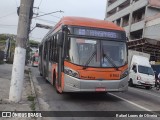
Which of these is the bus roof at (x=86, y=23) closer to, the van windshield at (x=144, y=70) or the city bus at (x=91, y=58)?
the city bus at (x=91, y=58)

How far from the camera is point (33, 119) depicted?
29.1 feet

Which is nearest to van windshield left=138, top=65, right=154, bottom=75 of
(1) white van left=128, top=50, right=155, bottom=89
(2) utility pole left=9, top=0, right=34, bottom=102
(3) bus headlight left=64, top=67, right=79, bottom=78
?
(1) white van left=128, top=50, right=155, bottom=89

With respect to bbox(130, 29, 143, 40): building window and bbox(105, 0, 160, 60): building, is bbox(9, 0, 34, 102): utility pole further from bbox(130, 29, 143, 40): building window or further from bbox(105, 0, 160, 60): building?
bbox(130, 29, 143, 40): building window

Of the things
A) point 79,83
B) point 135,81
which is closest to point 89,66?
point 79,83

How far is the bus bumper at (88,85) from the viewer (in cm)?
1262

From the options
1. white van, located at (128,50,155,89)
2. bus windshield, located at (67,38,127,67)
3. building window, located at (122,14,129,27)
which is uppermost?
building window, located at (122,14,129,27)

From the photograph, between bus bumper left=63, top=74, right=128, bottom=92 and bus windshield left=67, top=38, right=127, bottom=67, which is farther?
bus windshield left=67, top=38, right=127, bottom=67

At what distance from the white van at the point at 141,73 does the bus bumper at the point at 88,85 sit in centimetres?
1377

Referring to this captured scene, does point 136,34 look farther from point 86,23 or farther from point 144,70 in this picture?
point 86,23

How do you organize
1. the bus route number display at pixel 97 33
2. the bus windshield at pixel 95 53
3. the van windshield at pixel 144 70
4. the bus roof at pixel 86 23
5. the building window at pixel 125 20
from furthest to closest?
the building window at pixel 125 20, the van windshield at pixel 144 70, the bus roof at pixel 86 23, the bus route number display at pixel 97 33, the bus windshield at pixel 95 53

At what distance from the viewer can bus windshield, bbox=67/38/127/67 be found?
42.3 feet

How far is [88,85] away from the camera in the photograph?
41.6ft

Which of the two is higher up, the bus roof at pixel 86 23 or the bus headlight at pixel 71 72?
the bus roof at pixel 86 23

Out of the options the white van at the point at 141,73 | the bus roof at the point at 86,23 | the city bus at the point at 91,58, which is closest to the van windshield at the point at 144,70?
the white van at the point at 141,73
